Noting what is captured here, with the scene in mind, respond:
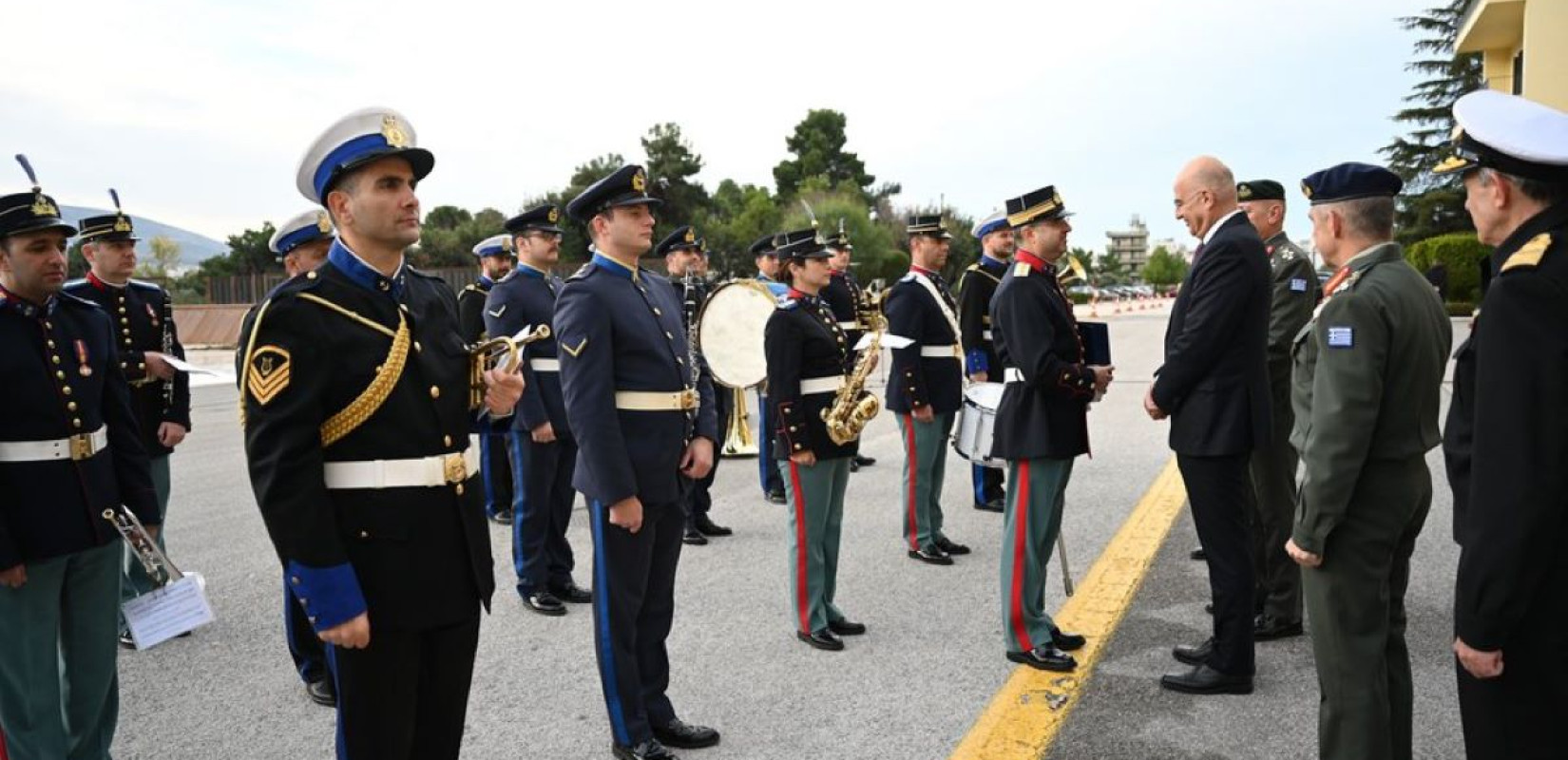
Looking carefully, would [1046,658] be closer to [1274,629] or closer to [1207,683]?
[1207,683]

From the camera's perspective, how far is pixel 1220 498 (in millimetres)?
4434

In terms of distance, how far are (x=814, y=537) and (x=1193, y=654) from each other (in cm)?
187

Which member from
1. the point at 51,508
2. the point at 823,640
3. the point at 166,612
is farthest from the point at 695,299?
the point at 166,612

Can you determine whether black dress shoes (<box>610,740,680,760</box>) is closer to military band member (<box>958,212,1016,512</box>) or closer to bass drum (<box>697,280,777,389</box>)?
bass drum (<box>697,280,777,389</box>)

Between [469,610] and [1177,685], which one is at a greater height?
[469,610]

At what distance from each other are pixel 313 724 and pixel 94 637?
956mm

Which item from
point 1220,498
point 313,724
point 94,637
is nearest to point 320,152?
point 94,637

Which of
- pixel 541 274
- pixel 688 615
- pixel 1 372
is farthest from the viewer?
pixel 541 274

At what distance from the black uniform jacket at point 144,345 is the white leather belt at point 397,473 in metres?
3.63

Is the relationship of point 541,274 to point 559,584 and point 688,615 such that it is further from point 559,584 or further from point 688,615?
point 688,615

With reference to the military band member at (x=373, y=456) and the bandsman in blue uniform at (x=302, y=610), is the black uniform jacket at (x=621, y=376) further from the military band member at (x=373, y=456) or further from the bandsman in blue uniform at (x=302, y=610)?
the bandsman in blue uniform at (x=302, y=610)

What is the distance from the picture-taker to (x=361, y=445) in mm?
2576

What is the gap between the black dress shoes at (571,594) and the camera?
5984 millimetres

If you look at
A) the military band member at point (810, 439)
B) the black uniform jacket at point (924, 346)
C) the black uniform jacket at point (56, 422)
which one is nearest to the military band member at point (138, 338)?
the black uniform jacket at point (56, 422)
